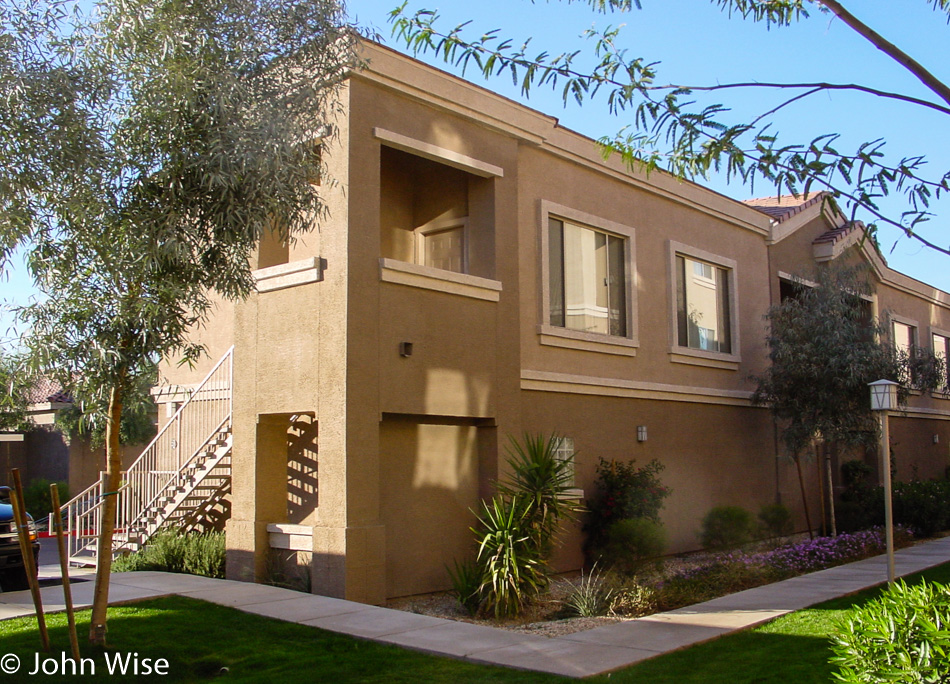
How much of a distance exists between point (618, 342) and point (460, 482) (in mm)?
4250

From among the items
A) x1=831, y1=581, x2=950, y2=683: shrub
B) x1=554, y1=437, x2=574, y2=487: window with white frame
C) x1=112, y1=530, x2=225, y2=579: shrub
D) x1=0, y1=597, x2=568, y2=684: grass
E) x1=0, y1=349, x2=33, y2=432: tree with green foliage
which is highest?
x1=0, y1=349, x2=33, y2=432: tree with green foliage

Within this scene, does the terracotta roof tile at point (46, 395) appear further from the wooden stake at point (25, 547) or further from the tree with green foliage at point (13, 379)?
the wooden stake at point (25, 547)

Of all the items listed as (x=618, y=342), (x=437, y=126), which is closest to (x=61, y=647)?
(x=437, y=126)

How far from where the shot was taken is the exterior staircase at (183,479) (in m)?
13.8

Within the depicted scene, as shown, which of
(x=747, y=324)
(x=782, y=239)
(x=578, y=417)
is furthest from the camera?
(x=782, y=239)

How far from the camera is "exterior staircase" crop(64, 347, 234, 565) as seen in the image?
13.8 metres

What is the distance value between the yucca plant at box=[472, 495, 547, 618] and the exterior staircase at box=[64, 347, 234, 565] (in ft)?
14.7

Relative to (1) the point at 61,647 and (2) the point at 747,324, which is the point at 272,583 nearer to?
(1) the point at 61,647

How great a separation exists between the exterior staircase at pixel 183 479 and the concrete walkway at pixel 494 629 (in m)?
1.66

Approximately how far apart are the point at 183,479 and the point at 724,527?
9.24 meters

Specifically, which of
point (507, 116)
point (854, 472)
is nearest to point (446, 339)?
point (507, 116)

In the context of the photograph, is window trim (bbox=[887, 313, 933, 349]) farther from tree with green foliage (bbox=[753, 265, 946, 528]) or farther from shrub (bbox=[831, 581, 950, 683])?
shrub (bbox=[831, 581, 950, 683])

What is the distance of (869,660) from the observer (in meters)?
5.11

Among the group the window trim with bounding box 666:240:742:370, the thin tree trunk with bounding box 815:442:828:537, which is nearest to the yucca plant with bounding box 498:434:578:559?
the window trim with bounding box 666:240:742:370
